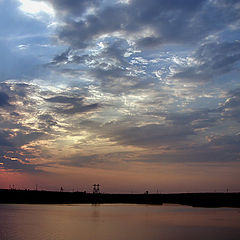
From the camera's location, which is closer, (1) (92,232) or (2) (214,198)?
(1) (92,232)

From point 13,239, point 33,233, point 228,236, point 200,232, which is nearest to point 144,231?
point 200,232

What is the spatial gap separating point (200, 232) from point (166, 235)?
23.8ft

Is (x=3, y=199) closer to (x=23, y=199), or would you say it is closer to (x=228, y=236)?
(x=23, y=199)

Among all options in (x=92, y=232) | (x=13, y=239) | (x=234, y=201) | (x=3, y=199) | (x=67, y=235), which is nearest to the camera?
(x=13, y=239)

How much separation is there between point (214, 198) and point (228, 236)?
521 ft

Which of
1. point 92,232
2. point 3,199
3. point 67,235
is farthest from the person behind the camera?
point 3,199

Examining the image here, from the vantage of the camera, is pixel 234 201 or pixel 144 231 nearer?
pixel 144 231

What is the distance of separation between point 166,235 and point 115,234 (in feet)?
24.7

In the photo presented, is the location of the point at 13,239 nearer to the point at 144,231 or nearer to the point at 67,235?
the point at 67,235

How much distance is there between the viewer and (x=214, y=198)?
647ft

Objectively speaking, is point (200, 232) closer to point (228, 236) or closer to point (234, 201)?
point (228, 236)

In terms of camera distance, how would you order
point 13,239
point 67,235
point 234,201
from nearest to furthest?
point 13,239 < point 67,235 < point 234,201

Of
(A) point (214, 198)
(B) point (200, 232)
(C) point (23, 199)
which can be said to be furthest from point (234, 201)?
(B) point (200, 232)

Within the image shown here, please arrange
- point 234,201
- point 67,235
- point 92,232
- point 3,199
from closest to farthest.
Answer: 1. point 67,235
2. point 92,232
3. point 234,201
4. point 3,199
